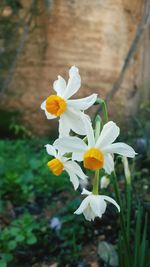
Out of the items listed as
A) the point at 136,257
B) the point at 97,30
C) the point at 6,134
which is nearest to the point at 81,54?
the point at 97,30

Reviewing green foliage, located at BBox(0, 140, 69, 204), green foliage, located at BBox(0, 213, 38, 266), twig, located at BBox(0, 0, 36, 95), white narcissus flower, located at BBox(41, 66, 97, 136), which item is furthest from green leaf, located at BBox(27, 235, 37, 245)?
twig, located at BBox(0, 0, 36, 95)

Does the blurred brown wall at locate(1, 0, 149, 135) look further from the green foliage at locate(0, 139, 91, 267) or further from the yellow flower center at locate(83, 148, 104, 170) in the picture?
the yellow flower center at locate(83, 148, 104, 170)

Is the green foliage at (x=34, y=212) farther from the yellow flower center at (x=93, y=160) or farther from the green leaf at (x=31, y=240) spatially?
the yellow flower center at (x=93, y=160)

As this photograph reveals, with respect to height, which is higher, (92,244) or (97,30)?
(97,30)

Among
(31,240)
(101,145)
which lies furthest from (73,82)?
(31,240)

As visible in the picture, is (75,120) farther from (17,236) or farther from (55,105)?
(17,236)

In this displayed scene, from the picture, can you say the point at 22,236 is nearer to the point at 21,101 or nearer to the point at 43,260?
the point at 43,260
